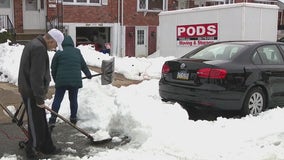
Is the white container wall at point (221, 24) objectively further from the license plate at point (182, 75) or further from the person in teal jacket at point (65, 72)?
the person in teal jacket at point (65, 72)

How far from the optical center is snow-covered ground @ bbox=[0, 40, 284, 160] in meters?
5.73

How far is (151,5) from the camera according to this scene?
2747cm

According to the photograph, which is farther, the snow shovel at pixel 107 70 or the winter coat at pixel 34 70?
the snow shovel at pixel 107 70

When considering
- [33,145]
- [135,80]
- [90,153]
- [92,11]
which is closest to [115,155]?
[90,153]

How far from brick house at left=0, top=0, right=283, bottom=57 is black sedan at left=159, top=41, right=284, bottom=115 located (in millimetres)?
14590

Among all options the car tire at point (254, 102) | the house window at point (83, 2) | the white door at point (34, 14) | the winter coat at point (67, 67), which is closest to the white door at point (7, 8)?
the white door at point (34, 14)

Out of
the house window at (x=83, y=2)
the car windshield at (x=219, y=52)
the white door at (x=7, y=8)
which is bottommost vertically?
the car windshield at (x=219, y=52)

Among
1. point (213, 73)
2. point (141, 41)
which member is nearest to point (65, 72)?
point (213, 73)

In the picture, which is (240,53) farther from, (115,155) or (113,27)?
(113,27)

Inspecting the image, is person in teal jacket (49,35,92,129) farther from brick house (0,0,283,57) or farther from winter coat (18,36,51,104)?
brick house (0,0,283,57)

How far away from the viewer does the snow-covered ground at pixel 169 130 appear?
573 centimetres

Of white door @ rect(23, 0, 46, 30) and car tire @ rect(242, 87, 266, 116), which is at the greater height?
white door @ rect(23, 0, 46, 30)

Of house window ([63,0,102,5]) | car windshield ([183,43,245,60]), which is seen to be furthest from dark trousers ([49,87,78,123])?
house window ([63,0,102,5])

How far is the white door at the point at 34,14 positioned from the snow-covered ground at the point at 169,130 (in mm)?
14519
